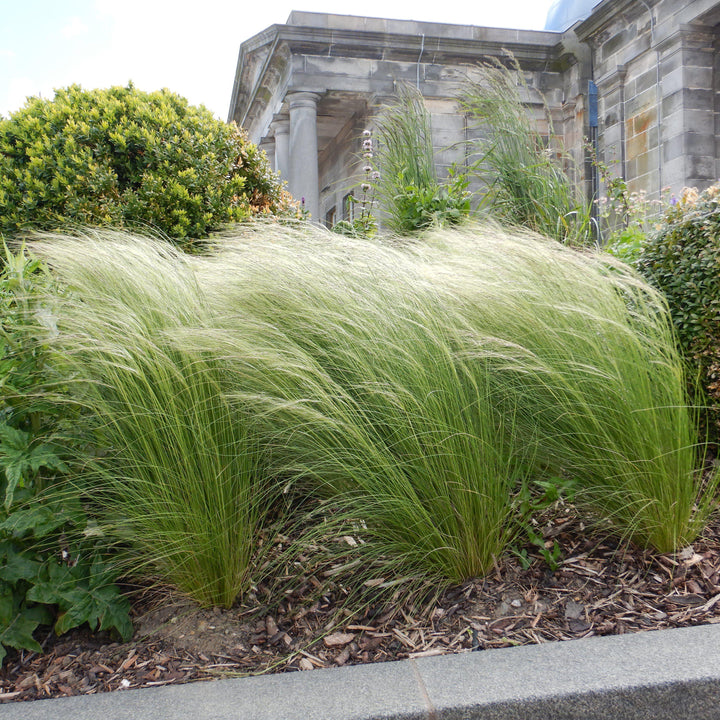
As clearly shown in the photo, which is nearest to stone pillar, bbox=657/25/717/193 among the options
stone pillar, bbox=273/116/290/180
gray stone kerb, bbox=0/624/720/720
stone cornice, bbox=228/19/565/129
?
stone cornice, bbox=228/19/565/129

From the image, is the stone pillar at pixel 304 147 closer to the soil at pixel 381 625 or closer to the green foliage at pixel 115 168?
the green foliage at pixel 115 168

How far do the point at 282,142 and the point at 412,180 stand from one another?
27.4 feet

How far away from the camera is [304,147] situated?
12.0 m

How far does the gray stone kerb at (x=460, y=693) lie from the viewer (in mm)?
1604

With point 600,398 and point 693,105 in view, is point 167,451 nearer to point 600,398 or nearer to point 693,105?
point 600,398

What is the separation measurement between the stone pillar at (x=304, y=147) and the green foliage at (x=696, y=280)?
919 centimetres

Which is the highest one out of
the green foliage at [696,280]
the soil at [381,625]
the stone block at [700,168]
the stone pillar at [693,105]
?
the stone pillar at [693,105]

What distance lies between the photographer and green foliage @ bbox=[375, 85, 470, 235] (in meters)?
5.21

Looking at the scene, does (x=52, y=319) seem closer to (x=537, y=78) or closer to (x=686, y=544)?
(x=686, y=544)

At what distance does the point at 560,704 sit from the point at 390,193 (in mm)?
4844

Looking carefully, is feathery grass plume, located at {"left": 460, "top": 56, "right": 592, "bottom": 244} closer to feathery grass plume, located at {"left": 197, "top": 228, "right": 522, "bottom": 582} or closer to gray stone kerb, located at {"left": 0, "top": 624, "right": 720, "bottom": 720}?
feathery grass plume, located at {"left": 197, "top": 228, "right": 522, "bottom": 582}

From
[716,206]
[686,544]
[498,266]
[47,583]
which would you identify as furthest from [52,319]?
[716,206]

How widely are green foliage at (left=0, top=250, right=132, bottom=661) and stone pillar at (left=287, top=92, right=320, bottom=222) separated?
987 centimetres

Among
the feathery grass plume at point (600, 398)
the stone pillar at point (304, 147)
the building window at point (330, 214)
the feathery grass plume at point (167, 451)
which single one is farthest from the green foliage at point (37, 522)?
the building window at point (330, 214)
